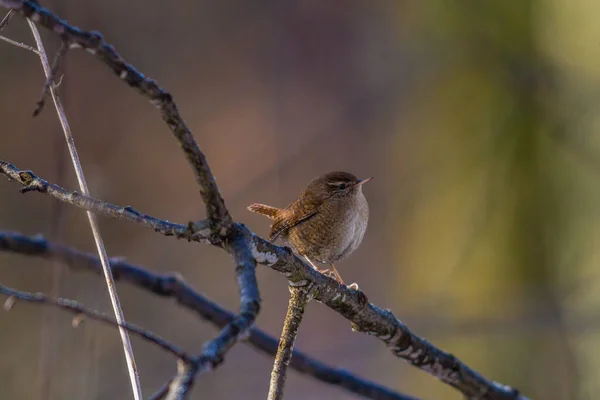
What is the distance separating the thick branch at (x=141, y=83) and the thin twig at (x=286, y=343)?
0.40 m

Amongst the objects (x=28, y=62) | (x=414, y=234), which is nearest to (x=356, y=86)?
(x=414, y=234)

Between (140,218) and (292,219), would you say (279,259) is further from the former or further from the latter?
(292,219)

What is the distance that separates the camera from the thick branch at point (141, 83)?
33.6 inches

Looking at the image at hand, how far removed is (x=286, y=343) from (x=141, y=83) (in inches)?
30.1

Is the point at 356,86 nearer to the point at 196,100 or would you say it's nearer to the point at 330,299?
the point at 196,100

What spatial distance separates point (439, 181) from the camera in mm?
5680

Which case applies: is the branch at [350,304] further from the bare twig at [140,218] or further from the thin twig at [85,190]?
the thin twig at [85,190]

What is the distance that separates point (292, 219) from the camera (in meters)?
3.12

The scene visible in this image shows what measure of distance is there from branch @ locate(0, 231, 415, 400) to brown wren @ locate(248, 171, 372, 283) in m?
0.67

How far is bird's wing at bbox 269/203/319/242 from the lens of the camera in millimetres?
3100

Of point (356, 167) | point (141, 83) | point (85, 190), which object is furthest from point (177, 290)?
point (356, 167)

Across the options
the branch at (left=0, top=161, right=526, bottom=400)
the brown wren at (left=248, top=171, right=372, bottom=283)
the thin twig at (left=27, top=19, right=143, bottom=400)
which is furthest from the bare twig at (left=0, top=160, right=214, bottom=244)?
the brown wren at (left=248, top=171, right=372, bottom=283)

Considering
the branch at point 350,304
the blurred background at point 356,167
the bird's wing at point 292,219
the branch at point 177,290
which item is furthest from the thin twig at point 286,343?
the bird's wing at point 292,219

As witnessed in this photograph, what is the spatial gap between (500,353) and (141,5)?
20.3 feet
